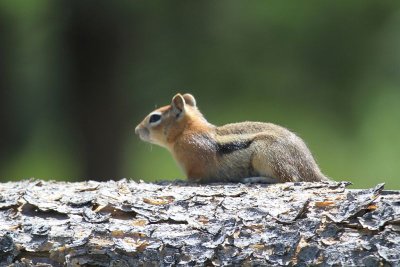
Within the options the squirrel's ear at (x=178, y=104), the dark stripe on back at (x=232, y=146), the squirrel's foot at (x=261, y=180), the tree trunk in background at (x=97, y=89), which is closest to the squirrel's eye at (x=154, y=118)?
the squirrel's ear at (x=178, y=104)

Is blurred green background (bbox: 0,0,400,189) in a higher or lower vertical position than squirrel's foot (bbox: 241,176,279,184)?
higher

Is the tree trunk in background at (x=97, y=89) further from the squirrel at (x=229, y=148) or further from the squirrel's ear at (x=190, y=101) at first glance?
the squirrel at (x=229, y=148)

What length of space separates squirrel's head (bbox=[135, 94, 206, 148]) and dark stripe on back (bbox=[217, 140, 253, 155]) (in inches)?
18.2

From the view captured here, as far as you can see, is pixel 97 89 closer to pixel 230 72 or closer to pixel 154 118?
pixel 230 72

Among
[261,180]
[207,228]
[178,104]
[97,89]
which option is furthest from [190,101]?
[97,89]

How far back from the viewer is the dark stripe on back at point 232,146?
490cm

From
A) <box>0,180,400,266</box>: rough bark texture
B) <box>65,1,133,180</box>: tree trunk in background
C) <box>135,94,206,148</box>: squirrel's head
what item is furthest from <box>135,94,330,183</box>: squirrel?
<box>65,1,133,180</box>: tree trunk in background

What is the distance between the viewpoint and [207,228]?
348 cm

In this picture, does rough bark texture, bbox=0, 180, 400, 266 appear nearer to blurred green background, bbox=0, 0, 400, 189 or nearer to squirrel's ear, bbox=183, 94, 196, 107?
squirrel's ear, bbox=183, 94, 196, 107

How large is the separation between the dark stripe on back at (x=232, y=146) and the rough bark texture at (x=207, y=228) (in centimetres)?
97

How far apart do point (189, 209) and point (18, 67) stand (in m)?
8.29

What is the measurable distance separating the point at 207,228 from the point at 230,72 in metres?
6.70

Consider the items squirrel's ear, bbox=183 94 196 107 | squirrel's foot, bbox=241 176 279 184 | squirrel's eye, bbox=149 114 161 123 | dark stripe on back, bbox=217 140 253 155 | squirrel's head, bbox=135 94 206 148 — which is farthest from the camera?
squirrel's ear, bbox=183 94 196 107

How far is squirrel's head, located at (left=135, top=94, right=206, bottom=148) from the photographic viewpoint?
215 inches
